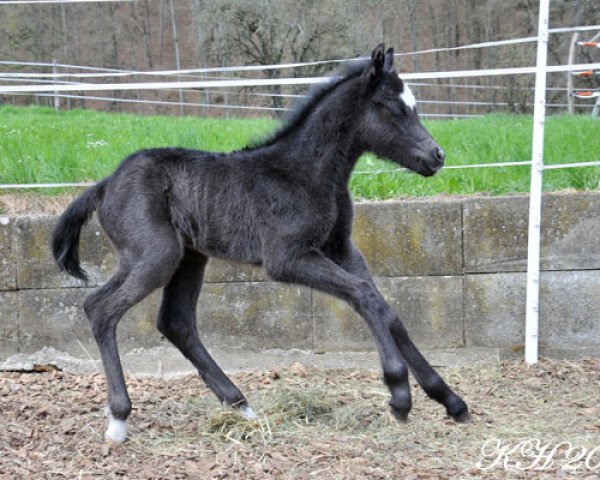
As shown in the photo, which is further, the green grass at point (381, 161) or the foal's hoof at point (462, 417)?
the green grass at point (381, 161)

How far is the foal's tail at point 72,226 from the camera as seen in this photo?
455cm

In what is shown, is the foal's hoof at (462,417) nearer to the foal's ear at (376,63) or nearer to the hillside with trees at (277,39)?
the foal's ear at (376,63)

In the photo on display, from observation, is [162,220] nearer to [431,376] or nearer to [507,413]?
[431,376]

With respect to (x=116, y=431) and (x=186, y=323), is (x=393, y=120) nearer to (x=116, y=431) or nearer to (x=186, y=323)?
(x=186, y=323)

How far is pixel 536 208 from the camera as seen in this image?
5.47m

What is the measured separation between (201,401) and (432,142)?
2182mm

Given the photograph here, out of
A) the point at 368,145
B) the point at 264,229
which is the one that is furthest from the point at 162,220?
the point at 368,145

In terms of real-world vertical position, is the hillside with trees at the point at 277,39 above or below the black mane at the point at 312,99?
above

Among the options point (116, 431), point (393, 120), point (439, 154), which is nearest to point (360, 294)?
point (439, 154)

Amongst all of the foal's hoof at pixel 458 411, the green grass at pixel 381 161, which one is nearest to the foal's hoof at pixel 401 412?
the foal's hoof at pixel 458 411

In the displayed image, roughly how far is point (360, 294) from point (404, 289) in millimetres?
1853

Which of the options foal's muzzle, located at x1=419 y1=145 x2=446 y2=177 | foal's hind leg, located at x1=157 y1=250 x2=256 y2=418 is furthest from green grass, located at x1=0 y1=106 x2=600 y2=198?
foal's muzzle, located at x1=419 y1=145 x2=446 y2=177

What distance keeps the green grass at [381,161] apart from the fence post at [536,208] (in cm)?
69

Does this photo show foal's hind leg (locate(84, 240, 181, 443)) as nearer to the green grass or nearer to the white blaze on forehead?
the white blaze on forehead
